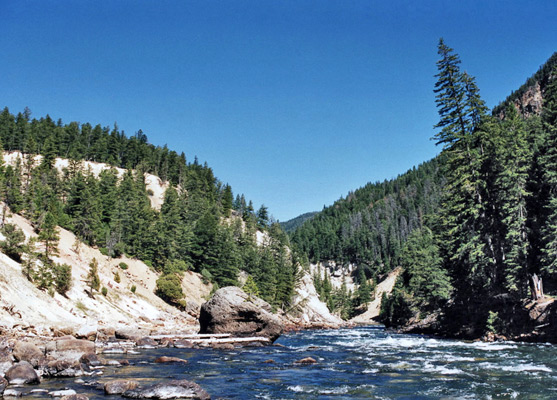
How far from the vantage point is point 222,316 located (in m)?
35.8

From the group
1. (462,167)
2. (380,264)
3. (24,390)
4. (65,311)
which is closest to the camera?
(24,390)

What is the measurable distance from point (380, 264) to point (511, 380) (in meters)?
173

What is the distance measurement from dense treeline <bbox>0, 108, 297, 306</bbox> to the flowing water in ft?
106

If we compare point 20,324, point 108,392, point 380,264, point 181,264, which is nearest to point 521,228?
point 108,392

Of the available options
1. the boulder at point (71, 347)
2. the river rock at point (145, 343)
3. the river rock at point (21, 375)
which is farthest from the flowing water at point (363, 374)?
the river rock at point (145, 343)

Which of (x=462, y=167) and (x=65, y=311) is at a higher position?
(x=462, y=167)

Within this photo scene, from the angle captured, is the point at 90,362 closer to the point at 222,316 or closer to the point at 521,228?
the point at 222,316

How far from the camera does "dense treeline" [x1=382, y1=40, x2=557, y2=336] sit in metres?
32.1

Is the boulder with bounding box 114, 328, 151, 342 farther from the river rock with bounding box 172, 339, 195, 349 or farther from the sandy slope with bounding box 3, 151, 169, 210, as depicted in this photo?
the sandy slope with bounding box 3, 151, 169, 210

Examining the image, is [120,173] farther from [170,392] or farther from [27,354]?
[170,392]

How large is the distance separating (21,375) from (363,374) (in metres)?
14.2

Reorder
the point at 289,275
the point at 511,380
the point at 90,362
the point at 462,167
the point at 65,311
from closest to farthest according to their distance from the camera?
the point at 511,380
the point at 90,362
the point at 462,167
the point at 65,311
the point at 289,275

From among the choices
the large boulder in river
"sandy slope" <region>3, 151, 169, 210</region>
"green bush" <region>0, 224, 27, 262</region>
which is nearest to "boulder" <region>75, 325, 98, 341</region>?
the large boulder in river

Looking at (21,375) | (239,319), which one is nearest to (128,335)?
(239,319)
